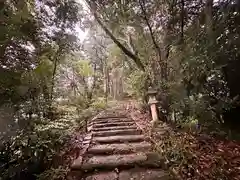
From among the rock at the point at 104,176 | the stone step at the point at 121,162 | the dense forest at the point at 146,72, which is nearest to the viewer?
the rock at the point at 104,176

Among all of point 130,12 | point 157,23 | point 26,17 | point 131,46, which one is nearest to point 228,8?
point 157,23

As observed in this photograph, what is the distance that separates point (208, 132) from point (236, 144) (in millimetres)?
688

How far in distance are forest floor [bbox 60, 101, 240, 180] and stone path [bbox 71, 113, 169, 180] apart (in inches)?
7.4

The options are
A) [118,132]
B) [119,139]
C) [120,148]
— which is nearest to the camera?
[120,148]

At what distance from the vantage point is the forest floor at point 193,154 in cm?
358

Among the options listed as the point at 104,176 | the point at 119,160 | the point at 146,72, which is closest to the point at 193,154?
the point at 119,160

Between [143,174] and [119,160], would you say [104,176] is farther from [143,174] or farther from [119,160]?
[143,174]

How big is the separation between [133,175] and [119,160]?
1.72 ft

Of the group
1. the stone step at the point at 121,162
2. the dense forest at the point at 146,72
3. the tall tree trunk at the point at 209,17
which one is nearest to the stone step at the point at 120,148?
the stone step at the point at 121,162

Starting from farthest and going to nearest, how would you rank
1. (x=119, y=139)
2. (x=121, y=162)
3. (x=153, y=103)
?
(x=153, y=103) → (x=119, y=139) → (x=121, y=162)

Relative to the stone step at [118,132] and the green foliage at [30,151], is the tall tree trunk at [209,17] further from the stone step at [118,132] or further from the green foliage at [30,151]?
the green foliage at [30,151]

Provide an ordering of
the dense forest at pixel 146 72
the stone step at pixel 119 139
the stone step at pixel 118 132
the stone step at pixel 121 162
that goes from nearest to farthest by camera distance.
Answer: the stone step at pixel 121 162
the dense forest at pixel 146 72
the stone step at pixel 119 139
the stone step at pixel 118 132

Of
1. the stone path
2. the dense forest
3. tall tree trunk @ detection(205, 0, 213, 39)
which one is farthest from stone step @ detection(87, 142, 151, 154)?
tall tree trunk @ detection(205, 0, 213, 39)

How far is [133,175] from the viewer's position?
3.65 metres
